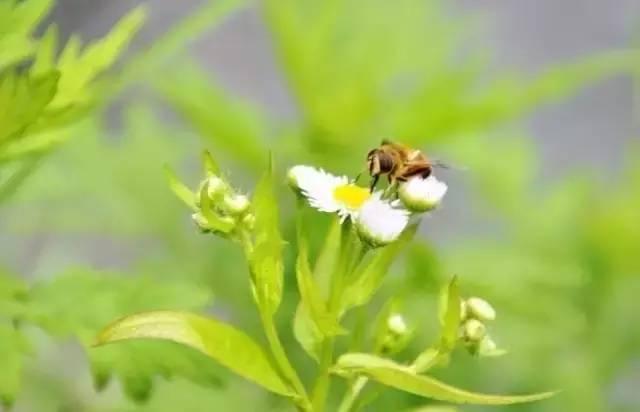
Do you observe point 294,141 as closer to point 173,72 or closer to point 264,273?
point 173,72

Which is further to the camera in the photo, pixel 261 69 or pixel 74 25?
pixel 261 69

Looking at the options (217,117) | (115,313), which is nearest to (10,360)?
(115,313)

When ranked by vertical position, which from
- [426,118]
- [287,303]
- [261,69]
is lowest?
[287,303]

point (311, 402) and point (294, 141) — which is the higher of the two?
point (294, 141)

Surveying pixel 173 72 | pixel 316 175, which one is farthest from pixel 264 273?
pixel 173 72

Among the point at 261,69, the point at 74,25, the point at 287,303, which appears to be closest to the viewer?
the point at 287,303

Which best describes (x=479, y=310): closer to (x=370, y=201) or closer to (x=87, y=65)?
(x=370, y=201)

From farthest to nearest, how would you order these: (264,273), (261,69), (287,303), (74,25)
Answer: (261,69), (74,25), (287,303), (264,273)

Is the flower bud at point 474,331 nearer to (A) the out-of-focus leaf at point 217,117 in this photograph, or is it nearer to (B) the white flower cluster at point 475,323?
(B) the white flower cluster at point 475,323
